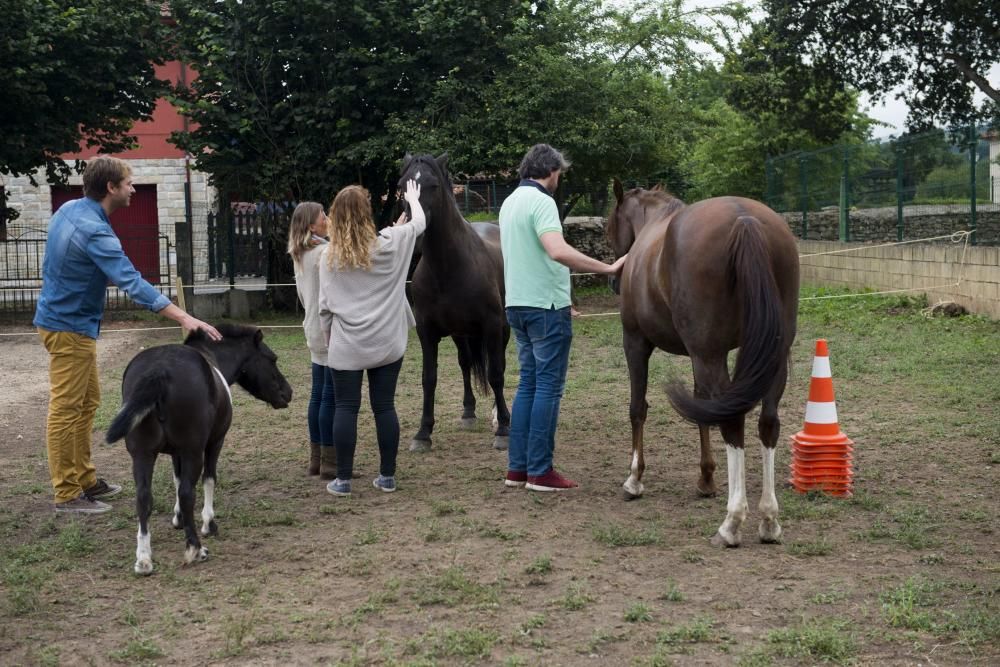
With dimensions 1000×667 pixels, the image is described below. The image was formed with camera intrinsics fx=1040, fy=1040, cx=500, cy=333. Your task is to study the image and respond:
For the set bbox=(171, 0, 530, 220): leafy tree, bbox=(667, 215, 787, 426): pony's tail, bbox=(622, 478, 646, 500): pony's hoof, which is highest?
bbox=(171, 0, 530, 220): leafy tree

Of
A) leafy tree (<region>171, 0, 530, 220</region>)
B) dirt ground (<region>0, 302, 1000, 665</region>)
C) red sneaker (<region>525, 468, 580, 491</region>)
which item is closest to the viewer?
dirt ground (<region>0, 302, 1000, 665</region>)

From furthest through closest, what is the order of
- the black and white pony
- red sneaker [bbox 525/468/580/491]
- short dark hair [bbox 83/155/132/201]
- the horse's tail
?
the horse's tail < red sneaker [bbox 525/468/580/491] < short dark hair [bbox 83/155/132/201] < the black and white pony

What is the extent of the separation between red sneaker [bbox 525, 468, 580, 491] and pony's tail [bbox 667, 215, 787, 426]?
150cm

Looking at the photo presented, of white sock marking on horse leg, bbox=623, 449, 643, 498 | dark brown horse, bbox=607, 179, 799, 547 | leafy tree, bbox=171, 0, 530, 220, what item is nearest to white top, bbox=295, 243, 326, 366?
white sock marking on horse leg, bbox=623, 449, 643, 498

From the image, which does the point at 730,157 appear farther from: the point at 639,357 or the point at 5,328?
the point at 639,357

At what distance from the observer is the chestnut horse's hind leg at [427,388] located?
7.43 meters

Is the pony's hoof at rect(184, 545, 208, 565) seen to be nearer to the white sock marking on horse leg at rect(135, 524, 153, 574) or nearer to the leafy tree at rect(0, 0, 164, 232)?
the white sock marking on horse leg at rect(135, 524, 153, 574)

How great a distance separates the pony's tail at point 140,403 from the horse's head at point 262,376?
3.32 ft

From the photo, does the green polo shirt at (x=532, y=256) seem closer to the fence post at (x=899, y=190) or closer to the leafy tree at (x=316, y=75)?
the leafy tree at (x=316, y=75)

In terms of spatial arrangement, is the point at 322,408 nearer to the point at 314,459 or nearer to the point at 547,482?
the point at 314,459

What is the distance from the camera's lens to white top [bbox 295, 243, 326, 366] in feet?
20.5

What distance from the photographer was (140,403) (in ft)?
15.0

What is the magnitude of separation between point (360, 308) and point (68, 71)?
12195 mm

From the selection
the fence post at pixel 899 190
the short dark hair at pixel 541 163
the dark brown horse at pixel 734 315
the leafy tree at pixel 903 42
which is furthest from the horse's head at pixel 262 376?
the leafy tree at pixel 903 42
